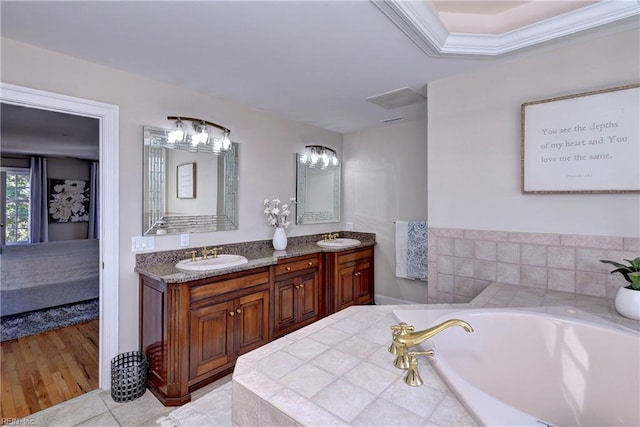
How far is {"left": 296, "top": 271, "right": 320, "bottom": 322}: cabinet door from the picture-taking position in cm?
285

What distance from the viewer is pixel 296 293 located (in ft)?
9.24

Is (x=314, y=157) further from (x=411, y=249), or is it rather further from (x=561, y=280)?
(x=561, y=280)

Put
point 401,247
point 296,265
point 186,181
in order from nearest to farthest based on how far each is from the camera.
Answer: point 186,181, point 296,265, point 401,247

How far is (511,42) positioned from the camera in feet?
6.21

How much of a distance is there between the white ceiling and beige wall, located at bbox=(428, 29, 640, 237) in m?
0.18

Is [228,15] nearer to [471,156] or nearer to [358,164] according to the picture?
[471,156]

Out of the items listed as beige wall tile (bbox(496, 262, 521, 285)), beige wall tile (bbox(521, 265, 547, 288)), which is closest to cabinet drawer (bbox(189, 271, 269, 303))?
beige wall tile (bbox(496, 262, 521, 285))

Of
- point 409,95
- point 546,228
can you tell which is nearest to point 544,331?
point 546,228

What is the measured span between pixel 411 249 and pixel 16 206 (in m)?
6.51

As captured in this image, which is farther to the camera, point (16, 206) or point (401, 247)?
point (16, 206)

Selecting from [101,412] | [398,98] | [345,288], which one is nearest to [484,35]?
[398,98]

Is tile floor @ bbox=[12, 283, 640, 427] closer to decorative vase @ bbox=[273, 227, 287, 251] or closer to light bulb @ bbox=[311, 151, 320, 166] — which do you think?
decorative vase @ bbox=[273, 227, 287, 251]

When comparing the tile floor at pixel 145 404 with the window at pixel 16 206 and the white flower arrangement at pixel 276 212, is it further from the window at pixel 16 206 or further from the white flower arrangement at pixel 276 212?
the window at pixel 16 206

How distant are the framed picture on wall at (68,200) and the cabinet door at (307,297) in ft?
17.3
